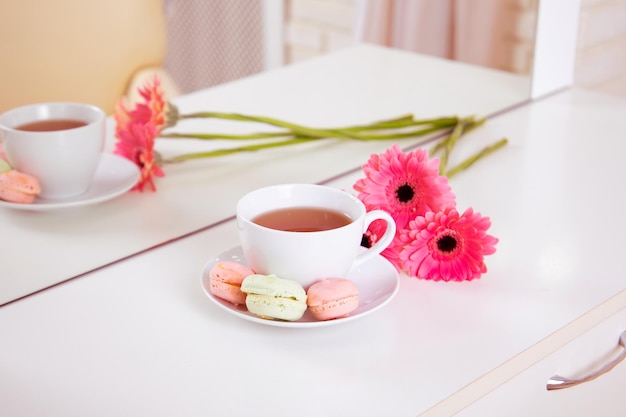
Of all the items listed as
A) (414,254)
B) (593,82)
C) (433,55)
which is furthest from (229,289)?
(593,82)

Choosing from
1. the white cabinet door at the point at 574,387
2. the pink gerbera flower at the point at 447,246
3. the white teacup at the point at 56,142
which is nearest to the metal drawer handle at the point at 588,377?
the white cabinet door at the point at 574,387

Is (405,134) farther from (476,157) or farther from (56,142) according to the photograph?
(56,142)

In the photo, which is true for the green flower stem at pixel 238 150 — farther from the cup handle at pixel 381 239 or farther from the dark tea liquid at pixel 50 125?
the cup handle at pixel 381 239

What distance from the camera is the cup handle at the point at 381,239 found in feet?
2.50

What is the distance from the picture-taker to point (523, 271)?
0.84 m

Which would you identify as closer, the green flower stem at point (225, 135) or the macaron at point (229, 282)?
the macaron at point (229, 282)

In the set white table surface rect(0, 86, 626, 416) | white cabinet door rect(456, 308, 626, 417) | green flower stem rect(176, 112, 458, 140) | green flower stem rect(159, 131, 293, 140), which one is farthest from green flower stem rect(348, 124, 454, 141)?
white cabinet door rect(456, 308, 626, 417)

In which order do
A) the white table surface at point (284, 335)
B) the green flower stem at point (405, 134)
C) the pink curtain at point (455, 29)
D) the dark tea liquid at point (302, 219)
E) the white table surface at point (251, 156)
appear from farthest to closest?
the pink curtain at point (455, 29) < the green flower stem at point (405, 134) < the white table surface at point (251, 156) < the dark tea liquid at point (302, 219) < the white table surface at point (284, 335)

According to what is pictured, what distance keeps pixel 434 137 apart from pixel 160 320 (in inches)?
22.8

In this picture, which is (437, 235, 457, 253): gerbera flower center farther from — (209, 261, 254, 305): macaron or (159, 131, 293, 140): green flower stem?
(159, 131, 293, 140): green flower stem

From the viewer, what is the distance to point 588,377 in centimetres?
80

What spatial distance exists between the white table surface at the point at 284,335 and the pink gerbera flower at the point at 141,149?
110 mm

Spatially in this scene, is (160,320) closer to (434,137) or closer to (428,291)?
(428,291)

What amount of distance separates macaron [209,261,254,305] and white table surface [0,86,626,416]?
0.03 meters
